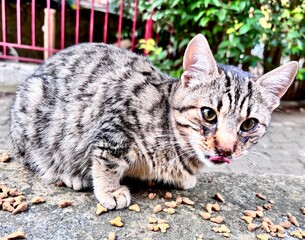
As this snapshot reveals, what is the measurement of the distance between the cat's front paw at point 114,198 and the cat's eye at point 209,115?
1.88ft

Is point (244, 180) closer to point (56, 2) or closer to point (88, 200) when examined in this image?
point (88, 200)

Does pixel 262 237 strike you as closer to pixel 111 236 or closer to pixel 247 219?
pixel 247 219

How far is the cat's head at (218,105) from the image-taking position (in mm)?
1920

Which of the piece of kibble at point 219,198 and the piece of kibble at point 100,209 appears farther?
the piece of kibble at point 219,198

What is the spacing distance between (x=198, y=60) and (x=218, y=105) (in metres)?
0.26

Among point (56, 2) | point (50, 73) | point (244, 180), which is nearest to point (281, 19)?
point (56, 2)

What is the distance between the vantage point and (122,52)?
243 cm

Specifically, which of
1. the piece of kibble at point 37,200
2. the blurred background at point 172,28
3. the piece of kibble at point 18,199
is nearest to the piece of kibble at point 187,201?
the piece of kibble at point 37,200

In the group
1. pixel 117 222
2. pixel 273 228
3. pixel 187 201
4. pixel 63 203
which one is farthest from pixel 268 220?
pixel 63 203

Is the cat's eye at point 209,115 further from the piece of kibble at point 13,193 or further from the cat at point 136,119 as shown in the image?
the piece of kibble at point 13,193

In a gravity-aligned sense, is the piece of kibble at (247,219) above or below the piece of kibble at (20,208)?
below

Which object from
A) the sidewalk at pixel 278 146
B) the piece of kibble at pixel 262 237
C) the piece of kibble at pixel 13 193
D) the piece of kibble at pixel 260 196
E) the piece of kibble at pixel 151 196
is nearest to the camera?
the piece of kibble at pixel 262 237

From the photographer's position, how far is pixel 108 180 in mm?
2039

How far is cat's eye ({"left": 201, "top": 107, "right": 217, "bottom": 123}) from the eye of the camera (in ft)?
6.39
